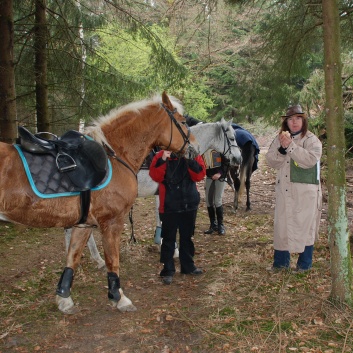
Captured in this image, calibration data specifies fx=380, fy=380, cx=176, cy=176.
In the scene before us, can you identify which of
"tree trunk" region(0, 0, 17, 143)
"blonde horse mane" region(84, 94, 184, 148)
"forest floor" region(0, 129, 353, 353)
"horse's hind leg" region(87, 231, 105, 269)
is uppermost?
"tree trunk" region(0, 0, 17, 143)

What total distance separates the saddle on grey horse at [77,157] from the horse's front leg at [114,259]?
36 cm

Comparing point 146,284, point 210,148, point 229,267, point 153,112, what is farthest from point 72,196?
Answer: point 210,148

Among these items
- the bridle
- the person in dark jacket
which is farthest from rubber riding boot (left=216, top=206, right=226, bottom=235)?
the bridle

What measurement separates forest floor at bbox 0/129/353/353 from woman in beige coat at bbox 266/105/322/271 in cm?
49

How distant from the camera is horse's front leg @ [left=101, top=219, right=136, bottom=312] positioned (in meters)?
4.04

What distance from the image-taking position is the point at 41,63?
24.2ft

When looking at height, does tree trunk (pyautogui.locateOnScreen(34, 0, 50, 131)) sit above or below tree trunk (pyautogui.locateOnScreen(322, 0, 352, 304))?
above

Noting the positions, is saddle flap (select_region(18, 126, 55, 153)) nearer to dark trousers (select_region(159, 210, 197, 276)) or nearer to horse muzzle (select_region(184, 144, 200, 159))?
horse muzzle (select_region(184, 144, 200, 159))

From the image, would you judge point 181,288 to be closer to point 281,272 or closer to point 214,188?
point 281,272

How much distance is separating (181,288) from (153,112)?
7.37 feet

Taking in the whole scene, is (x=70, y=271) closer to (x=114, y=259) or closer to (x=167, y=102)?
(x=114, y=259)

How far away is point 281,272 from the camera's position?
499 centimetres

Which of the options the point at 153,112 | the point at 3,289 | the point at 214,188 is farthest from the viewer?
the point at 214,188

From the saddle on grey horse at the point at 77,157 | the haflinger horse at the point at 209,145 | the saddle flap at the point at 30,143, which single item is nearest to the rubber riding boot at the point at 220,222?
the haflinger horse at the point at 209,145
